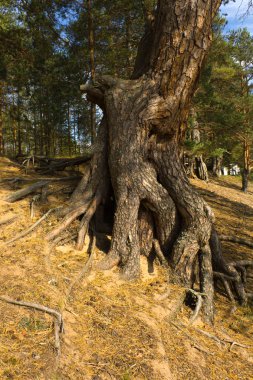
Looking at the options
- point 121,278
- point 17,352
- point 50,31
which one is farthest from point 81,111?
point 17,352

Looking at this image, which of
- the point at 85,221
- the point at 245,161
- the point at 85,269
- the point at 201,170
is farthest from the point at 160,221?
the point at 245,161

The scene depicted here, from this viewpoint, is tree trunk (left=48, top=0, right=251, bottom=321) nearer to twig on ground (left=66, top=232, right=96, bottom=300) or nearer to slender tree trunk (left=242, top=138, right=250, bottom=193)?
twig on ground (left=66, top=232, right=96, bottom=300)

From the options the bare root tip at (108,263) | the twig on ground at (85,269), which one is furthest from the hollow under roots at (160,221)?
the twig on ground at (85,269)

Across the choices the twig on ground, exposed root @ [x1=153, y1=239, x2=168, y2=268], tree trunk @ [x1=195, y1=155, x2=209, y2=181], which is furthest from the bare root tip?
tree trunk @ [x1=195, y1=155, x2=209, y2=181]

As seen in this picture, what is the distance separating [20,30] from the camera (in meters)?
10.3

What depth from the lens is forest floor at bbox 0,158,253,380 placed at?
8.73 feet

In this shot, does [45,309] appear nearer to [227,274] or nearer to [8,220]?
[8,220]

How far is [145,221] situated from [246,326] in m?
2.13

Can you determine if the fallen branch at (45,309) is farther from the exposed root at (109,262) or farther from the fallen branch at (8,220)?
the fallen branch at (8,220)

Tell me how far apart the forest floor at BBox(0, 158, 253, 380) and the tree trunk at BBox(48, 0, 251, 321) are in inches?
16.6

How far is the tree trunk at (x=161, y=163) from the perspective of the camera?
15.4ft

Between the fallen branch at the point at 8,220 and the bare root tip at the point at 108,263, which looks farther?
the fallen branch at the point at 8,220

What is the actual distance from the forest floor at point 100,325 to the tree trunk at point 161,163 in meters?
0.42

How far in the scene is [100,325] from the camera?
3248mm
